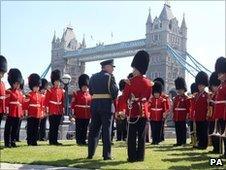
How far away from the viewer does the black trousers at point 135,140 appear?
7742mm

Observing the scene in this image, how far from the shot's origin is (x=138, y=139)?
25.8 ft

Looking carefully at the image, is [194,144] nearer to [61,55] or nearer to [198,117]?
[198,117]

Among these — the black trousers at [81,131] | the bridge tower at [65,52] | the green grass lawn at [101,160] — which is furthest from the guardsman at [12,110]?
the bridge tower at [65,52]

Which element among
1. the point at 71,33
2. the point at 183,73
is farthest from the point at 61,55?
the point at 183,73

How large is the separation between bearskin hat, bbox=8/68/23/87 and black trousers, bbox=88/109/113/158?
10.1ft

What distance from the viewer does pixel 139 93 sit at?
7.91 meters

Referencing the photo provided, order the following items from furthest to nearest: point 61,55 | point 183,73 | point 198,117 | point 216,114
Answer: point 61,55 < point 183,73 < point 198,117 < point 216,114

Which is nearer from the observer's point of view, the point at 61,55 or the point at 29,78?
the point at 29,78

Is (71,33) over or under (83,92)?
over

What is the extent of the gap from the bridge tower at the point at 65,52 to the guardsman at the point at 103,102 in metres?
111

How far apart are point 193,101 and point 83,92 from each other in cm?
265

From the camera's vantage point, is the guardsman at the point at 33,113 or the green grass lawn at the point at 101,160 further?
the guardsman at the point at 33,113

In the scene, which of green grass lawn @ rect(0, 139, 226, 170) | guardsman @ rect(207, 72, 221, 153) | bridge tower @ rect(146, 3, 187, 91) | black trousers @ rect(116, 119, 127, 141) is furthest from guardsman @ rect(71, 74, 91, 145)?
bridge tower @ rect(146, 3, 187, 91)

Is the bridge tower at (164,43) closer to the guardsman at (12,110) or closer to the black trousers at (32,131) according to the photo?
the black trousers at (32,131)
